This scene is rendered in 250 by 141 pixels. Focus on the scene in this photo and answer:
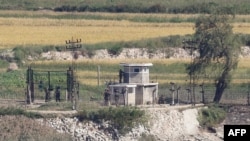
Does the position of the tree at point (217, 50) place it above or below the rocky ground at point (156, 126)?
above

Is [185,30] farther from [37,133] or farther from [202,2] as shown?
[37,133]

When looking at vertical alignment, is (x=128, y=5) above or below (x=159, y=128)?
above

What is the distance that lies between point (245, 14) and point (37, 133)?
136 feet

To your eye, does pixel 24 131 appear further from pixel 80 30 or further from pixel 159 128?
pixel 80 30

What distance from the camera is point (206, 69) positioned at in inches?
3423

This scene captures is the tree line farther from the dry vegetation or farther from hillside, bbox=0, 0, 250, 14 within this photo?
the dry vegetation

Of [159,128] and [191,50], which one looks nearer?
[159,128]

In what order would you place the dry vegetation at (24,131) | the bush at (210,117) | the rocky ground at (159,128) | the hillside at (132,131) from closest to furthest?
the dry vegetation at (24,131), the hillside at (132,131), the rocky ground at (159,128), the bush at (210,117)

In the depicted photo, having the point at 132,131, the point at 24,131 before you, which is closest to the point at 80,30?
the point at 132,131

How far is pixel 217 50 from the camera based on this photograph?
3388 inches

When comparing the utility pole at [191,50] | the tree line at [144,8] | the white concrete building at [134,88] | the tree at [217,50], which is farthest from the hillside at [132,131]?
the tree line at [144,8]

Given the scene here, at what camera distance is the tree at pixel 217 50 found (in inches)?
3371

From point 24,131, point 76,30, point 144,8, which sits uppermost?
point 144,8

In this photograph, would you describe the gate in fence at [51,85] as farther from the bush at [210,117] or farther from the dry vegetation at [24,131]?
the bush at [210,117]
